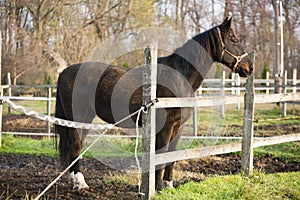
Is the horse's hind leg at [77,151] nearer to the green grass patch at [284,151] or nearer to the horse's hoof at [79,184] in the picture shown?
the horse's hoof at [79,184]

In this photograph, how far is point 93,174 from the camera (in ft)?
18.5

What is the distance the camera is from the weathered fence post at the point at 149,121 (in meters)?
3.64

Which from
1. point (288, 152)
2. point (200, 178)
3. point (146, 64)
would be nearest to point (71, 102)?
point (146, 64)

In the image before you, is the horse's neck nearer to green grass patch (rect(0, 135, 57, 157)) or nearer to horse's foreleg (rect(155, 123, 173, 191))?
horse's foreleg (rect(155, 123, 173, 191))

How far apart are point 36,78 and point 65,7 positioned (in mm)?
4277

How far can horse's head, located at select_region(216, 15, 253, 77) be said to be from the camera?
4.80 meters

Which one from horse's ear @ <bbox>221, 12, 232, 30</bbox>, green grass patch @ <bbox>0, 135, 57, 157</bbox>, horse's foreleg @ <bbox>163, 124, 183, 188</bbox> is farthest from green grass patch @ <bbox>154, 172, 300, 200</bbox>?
green grass patch @ <bbox>0, 135, 57, 157</bbox>

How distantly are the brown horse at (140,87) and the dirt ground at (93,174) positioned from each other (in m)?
0.34

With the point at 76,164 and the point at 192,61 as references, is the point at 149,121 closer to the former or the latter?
the point at 192,61

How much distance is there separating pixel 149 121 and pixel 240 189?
52.3 inches

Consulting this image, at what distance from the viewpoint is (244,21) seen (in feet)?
99.2

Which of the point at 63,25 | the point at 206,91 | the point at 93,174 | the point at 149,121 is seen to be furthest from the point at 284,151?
the point at 63,25

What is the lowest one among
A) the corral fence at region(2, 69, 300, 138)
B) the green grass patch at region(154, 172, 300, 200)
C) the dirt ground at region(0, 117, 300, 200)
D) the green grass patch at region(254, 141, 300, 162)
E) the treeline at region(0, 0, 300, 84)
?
Result: the dirt ground at region(0, 117, 300, 200)

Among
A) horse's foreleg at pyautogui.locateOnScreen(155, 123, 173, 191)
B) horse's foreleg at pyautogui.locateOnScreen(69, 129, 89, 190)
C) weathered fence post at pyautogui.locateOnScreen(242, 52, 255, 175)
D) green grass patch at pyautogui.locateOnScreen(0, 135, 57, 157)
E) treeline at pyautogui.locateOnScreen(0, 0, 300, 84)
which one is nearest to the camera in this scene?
horse's foreleg at pyautogui.locateOnScreen(155, 123, 173, 191)
